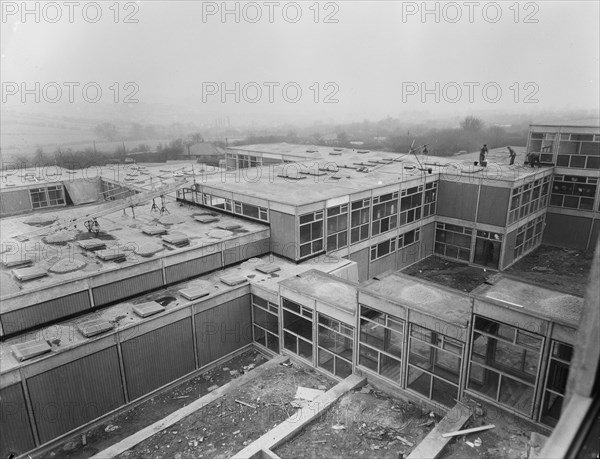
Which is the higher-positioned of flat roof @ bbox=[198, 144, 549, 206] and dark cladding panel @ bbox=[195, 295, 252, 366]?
flat roof @ bbox=[198, 144, 549, 206]

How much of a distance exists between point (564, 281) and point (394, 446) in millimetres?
20579

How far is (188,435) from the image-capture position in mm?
13602

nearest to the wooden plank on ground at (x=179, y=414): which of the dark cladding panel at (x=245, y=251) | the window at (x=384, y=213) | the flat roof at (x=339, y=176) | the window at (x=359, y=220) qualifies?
the dark cladding panel at (x=245, y=251)

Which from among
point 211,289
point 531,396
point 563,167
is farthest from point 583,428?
point 563,167

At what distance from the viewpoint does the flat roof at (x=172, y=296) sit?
48.1ft

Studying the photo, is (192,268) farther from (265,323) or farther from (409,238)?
(409,238)

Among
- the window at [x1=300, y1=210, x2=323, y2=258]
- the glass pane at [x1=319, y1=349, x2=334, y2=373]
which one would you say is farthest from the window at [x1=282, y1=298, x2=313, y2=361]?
the window at [x1=300, y1=210, x2=323, y2=258]

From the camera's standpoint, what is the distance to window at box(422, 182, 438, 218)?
99.7ft

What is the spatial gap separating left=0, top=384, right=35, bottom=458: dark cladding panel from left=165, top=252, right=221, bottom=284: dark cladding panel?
23.6 feet

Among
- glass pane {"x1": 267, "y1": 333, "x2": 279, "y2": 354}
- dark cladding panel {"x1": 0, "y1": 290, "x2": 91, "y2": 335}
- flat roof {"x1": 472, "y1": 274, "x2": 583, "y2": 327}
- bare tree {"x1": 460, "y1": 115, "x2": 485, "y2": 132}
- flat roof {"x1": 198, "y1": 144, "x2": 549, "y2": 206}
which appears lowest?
glass pane {"x1": 267, "y1": 333, "x2": 279, "y2": 354}

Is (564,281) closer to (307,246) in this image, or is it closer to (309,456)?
(307,246)

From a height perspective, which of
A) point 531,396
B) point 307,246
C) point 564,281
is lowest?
point 564,281

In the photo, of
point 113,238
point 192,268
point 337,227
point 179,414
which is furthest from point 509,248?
point 113,238

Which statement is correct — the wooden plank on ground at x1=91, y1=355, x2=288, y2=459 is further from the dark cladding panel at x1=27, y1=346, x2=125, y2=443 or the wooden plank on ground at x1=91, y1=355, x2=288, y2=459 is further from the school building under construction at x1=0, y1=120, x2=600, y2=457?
the dark cladding panel at x1=27, y1=346, x2=125, y2=443
